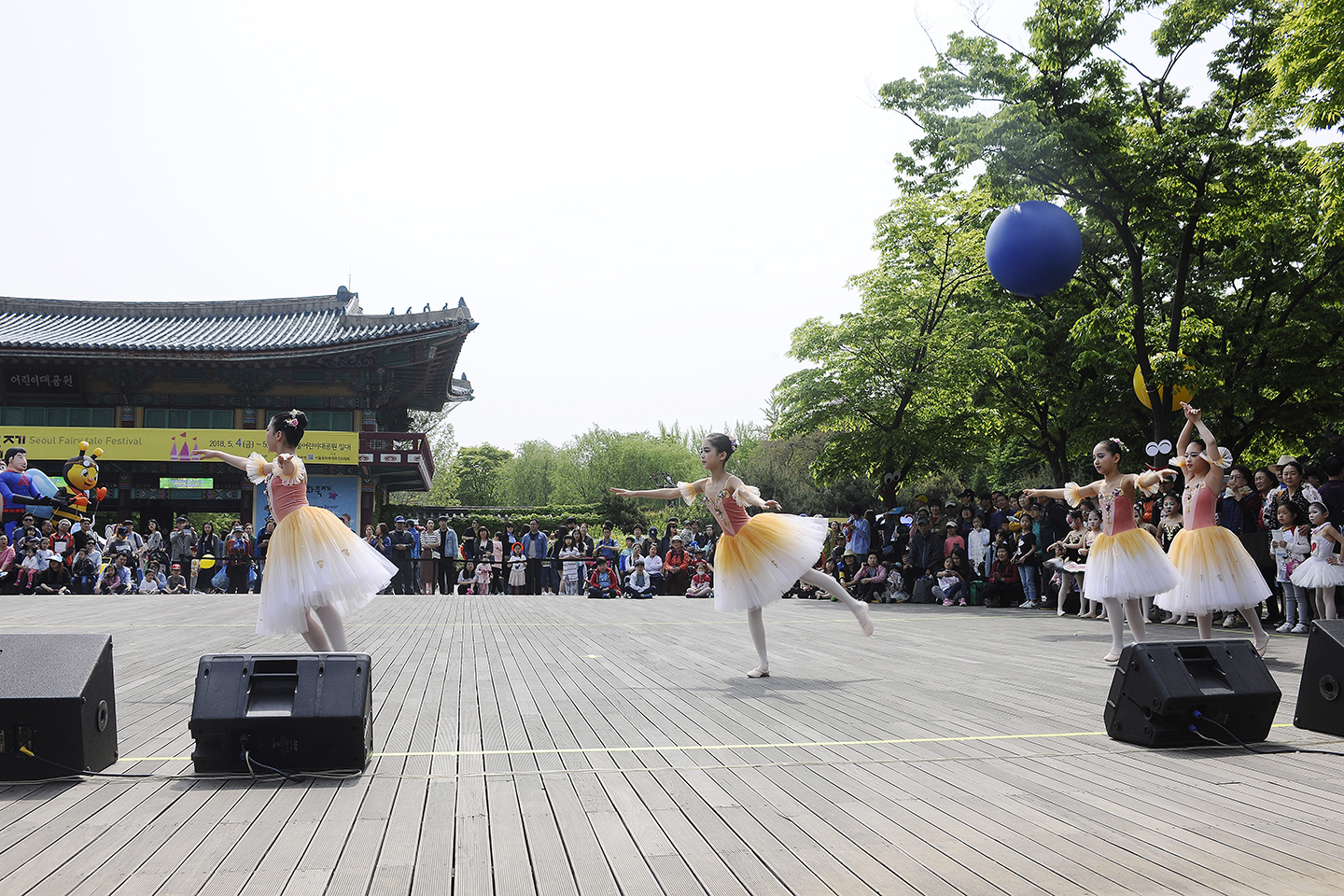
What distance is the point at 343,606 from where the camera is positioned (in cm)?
630

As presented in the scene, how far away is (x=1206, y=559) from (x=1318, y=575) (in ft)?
11.9

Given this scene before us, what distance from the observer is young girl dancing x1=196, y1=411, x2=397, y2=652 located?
6117mm

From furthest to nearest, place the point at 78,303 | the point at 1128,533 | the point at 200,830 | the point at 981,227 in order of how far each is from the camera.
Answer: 1. the point at 78,303
2. the point at 981,227
3. the point at 1128,533
4. the point at 200,830

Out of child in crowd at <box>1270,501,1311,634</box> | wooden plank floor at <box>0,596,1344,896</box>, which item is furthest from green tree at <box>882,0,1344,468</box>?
wooden plank floor at <box>0,596,1344,896</box>

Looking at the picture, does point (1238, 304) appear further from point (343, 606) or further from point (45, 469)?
point (45, 469)

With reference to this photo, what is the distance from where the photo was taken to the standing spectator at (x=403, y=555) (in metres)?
22.9

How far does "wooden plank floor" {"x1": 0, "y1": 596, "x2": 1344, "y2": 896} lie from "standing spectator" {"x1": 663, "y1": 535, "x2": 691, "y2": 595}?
579 inches

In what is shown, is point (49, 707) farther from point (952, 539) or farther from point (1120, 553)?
point (952, 539)

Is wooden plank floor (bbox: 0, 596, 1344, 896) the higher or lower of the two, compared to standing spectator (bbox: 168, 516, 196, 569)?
lower

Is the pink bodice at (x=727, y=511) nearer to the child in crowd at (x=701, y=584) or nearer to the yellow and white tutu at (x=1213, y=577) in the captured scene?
the yellow and white tutu at (x=1213, y=577)

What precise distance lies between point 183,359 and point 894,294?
21329 millimetres

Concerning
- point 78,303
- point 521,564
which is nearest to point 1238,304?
point 521,564

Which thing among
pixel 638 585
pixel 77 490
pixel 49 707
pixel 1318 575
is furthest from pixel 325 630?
pixel 77 490

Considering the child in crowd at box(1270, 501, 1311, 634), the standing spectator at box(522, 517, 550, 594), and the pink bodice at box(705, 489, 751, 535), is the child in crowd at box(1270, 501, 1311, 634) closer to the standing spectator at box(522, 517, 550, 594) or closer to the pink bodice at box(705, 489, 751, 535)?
the pink bodice at box(705, 489, 751, 535)
